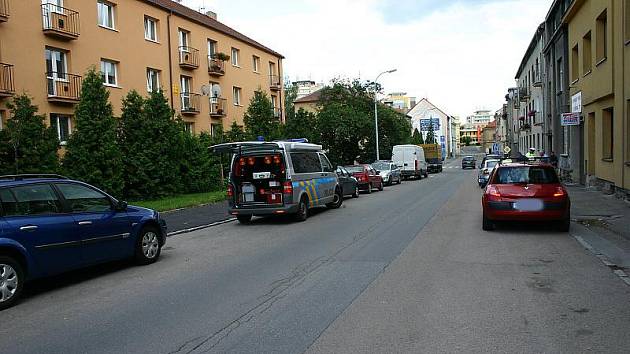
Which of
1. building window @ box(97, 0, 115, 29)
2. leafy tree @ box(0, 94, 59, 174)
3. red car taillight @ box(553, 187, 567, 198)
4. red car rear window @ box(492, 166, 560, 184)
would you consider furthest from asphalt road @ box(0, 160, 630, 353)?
building window @ box(97, 0, 115, 29)

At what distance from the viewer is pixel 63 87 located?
22375mm

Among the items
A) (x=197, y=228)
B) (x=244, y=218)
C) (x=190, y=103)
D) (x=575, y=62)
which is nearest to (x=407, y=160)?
(x=190, y=103)

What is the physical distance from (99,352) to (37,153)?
15.4 m

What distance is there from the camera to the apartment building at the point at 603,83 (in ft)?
52.4

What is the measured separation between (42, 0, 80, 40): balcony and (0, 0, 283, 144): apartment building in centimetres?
4

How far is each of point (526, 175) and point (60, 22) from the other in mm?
19338

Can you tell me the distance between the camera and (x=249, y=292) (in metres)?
6.75

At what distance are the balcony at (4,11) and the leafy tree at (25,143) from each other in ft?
11.3

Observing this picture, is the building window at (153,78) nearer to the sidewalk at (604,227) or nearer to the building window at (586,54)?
the building window at (586,54)

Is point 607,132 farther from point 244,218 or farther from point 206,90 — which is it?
point 206,90

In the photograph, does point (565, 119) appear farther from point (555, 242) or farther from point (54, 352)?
point (54, 352)

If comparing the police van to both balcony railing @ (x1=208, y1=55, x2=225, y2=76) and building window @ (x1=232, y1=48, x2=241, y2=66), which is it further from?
building window @ (x1=232, y1=48, x2=241, y2=66)

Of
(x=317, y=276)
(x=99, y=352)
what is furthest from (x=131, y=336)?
(x=317, y=276)

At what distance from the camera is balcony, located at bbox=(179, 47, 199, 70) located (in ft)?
101
